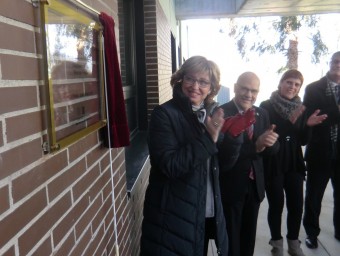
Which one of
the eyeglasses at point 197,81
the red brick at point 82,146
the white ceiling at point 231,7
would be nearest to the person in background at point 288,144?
the eyeglasses at point 197,81

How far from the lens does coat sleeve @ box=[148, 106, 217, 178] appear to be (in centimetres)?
198

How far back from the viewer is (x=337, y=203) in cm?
381

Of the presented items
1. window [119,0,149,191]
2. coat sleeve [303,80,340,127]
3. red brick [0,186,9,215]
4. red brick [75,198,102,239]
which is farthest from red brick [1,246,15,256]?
coat sleeve [303,80,340,127]

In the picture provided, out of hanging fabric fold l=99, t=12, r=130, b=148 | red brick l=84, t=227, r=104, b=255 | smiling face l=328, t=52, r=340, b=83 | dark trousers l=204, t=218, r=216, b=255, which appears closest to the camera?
red brick l=84, t=227, r=104, b=255

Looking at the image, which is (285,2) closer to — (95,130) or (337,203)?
(337,203)

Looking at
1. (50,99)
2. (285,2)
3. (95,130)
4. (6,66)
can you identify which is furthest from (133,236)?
(285,2)

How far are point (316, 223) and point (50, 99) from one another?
338cm

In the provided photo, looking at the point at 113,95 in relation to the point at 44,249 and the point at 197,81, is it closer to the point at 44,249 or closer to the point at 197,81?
the point at 197,81

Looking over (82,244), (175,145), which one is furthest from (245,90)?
(82,244)

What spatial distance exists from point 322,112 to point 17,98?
10.5 ft

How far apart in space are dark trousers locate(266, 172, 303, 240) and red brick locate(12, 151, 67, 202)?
246 cm

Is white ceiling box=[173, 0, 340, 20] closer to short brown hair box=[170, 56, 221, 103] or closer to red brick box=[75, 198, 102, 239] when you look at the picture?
short brown hair box=[170, 56, 221, 103]

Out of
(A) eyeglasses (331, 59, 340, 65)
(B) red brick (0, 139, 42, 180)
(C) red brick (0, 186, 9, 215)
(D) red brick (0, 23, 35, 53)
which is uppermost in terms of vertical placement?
→ (A) eyeglasses (331, 59, 340, 65)

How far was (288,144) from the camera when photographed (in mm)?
3289
